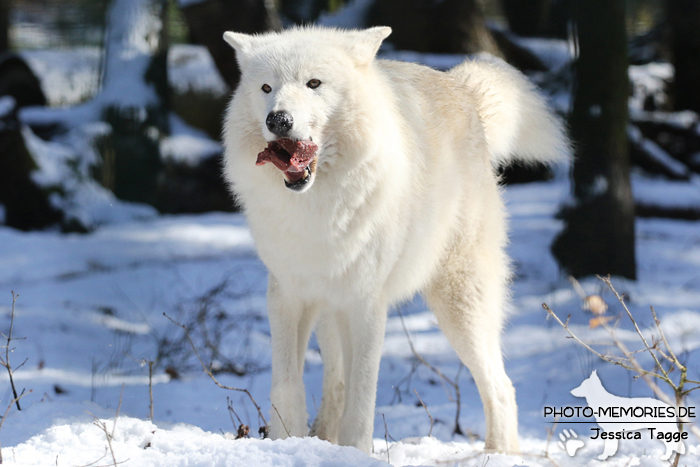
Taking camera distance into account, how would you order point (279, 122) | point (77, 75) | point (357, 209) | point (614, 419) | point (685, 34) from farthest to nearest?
1. point (77, 75)
2. point (685, 34)
3. point (614, 419)
4. point (357, 209)
5. point (279, 122)

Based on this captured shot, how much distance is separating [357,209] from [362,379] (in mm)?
772

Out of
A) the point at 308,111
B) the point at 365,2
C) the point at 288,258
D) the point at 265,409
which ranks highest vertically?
the point at 365,2

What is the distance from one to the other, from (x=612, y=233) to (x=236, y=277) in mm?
3561

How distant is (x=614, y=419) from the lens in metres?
3.07

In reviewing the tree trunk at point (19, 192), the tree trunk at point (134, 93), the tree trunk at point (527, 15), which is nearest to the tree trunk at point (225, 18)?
the tree trunk at point (134, 93)

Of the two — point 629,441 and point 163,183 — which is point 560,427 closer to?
point 629,441

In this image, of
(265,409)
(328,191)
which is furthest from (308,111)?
(265,409)

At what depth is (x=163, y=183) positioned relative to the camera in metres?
7.35

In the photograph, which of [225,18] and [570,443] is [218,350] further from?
[225,18]

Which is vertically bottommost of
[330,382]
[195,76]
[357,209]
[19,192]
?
[330,382]

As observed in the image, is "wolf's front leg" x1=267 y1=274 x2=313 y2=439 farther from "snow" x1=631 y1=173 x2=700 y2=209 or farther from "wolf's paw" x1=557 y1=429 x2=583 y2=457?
"snow" x1=631 y1=173 x2=700 y2=209

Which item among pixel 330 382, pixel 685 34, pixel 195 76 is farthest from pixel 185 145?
pixel 685 34

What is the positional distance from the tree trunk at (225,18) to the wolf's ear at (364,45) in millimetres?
5024

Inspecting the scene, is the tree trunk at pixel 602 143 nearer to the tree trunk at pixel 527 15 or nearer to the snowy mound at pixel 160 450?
the tree trunk at pixel 527 15
